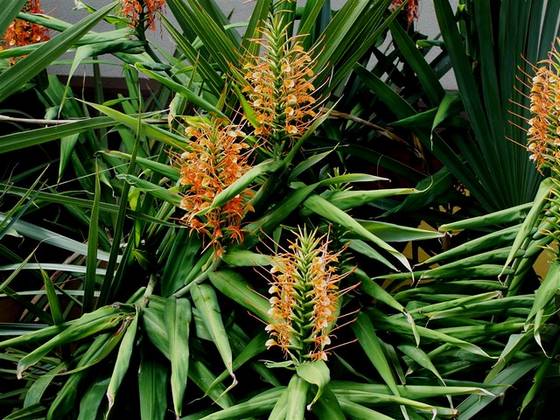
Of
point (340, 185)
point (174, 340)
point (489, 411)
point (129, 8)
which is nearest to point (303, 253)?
point (174, 340)

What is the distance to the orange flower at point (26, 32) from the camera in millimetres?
1650

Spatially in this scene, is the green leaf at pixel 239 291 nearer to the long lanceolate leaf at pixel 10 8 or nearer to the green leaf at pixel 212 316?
the green leaf at pixel 212 316

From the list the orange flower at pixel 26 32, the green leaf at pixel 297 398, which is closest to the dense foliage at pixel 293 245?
the green leaf at pixel 297 398

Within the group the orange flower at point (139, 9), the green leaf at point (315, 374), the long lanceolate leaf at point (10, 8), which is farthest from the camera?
the orange flower at point (139, 9)

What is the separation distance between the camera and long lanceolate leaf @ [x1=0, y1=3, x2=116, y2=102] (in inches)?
45.7

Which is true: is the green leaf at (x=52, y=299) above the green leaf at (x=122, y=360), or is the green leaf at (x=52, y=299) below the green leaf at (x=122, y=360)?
above

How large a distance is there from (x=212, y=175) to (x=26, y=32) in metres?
0.71

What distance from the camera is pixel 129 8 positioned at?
1.44 m

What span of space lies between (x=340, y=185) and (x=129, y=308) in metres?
0.38

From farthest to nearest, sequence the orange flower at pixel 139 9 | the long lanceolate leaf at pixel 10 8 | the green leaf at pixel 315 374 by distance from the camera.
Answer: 1. the orange flower at pixel 139 9
2. the long lanceolate leaf at pixel 10 8
3. the green leaf at pixel 315 374

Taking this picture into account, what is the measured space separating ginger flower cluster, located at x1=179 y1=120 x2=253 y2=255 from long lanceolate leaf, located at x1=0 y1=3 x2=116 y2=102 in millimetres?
196

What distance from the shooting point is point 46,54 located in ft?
3.82

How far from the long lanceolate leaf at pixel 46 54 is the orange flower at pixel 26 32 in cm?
52

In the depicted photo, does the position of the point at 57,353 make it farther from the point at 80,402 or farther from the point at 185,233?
the point at 185,233
